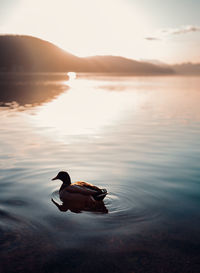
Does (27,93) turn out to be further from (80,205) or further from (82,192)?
(82,192)

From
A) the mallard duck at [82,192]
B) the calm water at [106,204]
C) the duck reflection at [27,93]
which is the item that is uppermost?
the duck reflection at [27,93]

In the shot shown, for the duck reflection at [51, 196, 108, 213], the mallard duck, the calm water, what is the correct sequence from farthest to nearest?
the duck reflection at [51, 196, 108, 213] → the mallard duck → the calm water

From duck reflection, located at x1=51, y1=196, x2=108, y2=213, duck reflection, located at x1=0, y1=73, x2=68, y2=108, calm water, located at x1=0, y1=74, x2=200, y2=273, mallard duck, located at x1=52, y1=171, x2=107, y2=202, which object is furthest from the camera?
duck reflection, located at x1=0, y1=73, x2=68, y2=108

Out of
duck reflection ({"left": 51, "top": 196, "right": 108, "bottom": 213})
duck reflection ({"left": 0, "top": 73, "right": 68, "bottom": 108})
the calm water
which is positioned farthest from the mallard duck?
duck reflection ({"left": 0, "top": 73, "right": 68, "bottom": 108})

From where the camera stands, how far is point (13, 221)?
9.23 metres

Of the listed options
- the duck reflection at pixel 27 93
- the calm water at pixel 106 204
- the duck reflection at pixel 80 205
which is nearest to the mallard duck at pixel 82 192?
the duck reflection at pixel 80 205

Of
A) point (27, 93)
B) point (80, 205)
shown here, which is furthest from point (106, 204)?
point (27, 93)

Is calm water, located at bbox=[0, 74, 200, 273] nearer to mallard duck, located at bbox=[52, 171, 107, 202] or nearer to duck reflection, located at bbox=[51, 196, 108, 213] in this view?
duck reflection, located at bbox=[51, 196, 108, 213]

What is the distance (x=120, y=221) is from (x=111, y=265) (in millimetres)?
1998

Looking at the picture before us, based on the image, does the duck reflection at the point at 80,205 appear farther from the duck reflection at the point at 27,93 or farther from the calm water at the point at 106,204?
the duck reflection at the point at 27,93

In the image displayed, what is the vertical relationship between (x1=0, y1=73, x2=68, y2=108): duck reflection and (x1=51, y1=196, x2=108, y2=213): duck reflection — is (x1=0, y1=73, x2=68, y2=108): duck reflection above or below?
above

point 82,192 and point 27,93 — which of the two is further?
point 27,93

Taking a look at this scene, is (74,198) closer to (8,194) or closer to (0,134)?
(8,194)

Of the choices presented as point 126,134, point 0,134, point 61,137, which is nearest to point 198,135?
point 126,134
